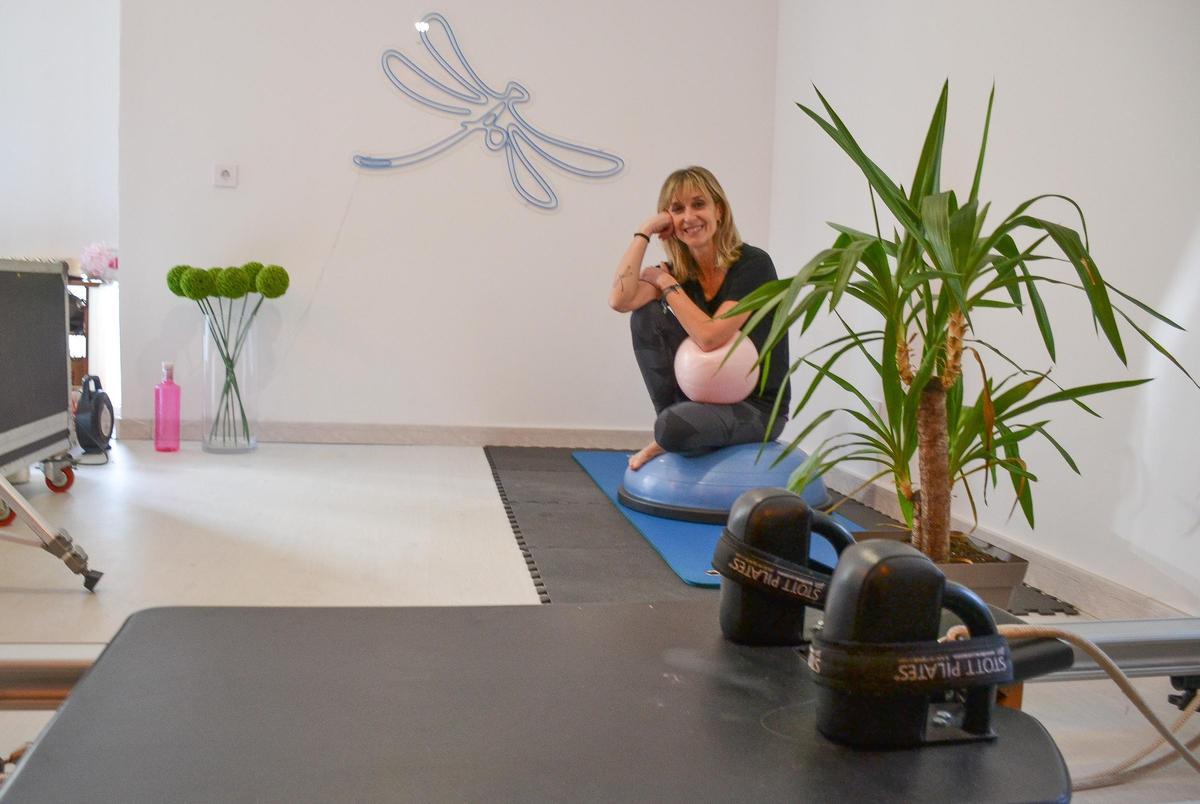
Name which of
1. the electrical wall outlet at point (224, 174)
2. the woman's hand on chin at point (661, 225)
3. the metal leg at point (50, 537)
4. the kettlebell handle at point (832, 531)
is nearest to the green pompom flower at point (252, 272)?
the electrical wall outlet at point (224, 174)

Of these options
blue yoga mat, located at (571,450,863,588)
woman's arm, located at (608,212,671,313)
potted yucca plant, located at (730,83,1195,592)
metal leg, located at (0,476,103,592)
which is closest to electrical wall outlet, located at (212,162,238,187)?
woman's arm, located at (608,212,671,313)

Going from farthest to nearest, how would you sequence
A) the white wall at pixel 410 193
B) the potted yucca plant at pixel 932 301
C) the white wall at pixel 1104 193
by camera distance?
the white wall at pixel 410 193
the white wall at pixel 1104 193
the potted yucca plant at pixel 932 301

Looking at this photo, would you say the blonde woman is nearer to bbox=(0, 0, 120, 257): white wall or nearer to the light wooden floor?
→ the light wooden floor

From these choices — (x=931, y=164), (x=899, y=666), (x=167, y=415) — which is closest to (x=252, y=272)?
(x=167, y=415)

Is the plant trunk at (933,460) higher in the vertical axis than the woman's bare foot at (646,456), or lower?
higher

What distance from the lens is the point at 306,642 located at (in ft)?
2.06

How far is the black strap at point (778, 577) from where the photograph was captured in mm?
633

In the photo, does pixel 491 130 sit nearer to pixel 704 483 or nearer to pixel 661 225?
pixel 661 225

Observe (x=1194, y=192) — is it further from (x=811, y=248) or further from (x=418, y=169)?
(x=418, y=169)

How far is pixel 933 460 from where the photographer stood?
169 centimetres

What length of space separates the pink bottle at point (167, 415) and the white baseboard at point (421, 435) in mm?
363

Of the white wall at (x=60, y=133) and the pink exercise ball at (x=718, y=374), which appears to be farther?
the white wall at (x=60, y=133)

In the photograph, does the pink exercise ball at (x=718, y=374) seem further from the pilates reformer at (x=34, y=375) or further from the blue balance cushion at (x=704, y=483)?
the pilates reformer at (x=34, y=375)

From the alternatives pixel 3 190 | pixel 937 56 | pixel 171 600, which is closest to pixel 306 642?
pixel 171 600
